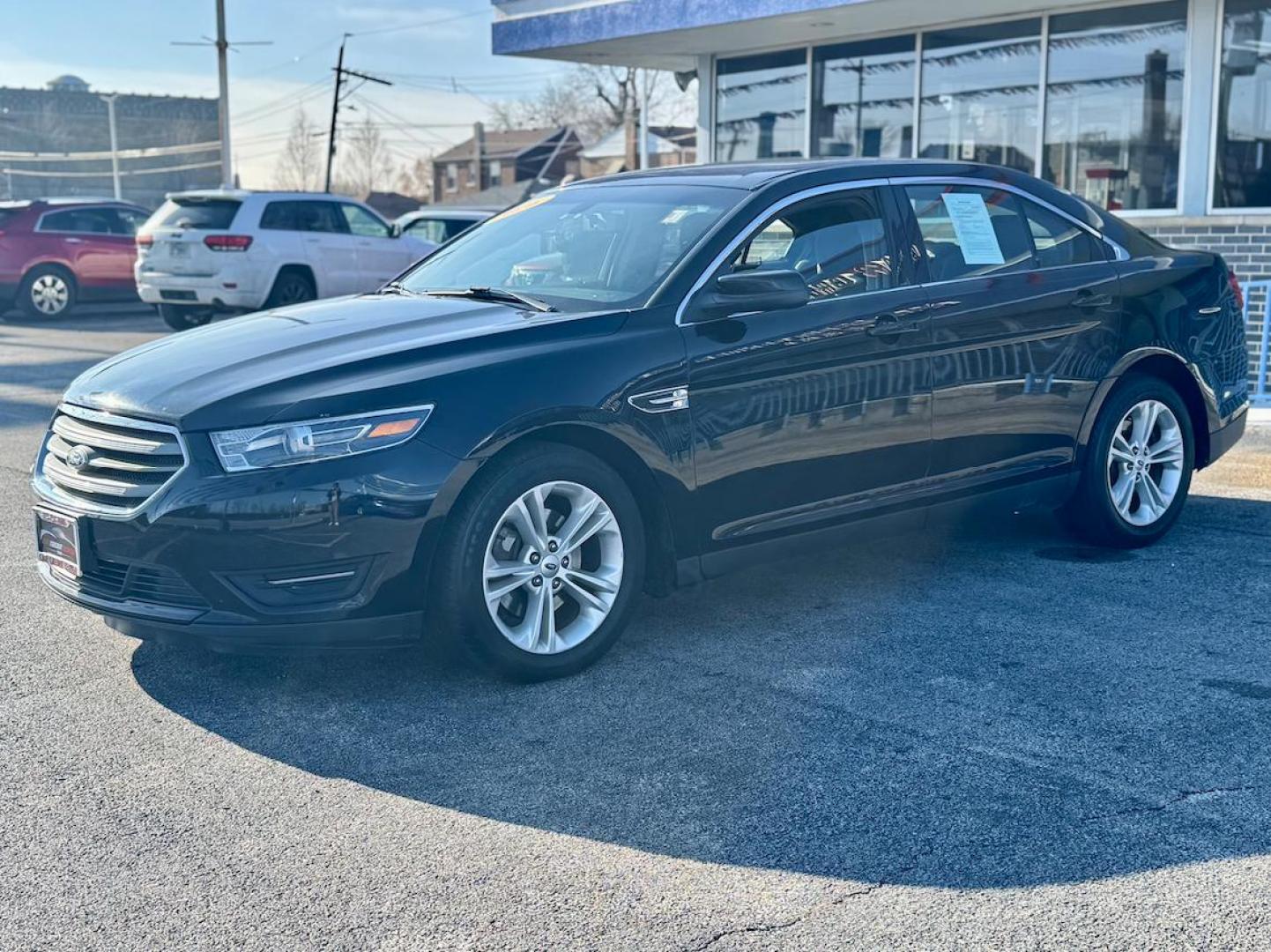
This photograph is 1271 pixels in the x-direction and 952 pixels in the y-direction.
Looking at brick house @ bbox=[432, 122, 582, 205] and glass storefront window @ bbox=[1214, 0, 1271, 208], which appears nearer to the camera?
glass storefront window @ bbox=[1214, 0, 1271, 208]

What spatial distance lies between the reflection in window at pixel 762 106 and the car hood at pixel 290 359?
11072 mm

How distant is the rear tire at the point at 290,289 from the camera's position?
17.2 metres

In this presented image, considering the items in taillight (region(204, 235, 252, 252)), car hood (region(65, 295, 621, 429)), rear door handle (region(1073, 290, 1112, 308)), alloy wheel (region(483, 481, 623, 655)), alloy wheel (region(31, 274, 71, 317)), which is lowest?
alloy wheel (region(483, 481, 623, 655))

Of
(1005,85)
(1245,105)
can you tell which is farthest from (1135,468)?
(1005,85)

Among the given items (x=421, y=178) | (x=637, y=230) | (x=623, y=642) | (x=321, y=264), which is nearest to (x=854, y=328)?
(x=637, y=230)

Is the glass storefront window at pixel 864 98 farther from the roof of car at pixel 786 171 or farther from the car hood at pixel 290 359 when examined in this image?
the car hood at pixel 290 359

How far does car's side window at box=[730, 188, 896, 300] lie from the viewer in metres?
5.26

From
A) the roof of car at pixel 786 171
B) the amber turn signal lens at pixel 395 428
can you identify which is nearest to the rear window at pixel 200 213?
the roof of car at pixel 786 171

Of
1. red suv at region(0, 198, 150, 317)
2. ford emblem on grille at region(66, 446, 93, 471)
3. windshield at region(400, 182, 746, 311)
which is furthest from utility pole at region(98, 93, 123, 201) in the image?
ford emblem on grille at region(66, 446, 93, 471)

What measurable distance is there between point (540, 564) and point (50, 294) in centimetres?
1728

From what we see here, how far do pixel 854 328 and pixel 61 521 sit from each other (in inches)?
109

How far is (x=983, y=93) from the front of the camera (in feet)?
46.0

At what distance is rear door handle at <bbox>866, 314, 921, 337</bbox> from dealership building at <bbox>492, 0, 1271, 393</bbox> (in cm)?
642

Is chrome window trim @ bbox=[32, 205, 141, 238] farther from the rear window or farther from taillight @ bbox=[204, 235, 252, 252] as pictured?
taillight @ bbox=[204, 235, 252, 252]
